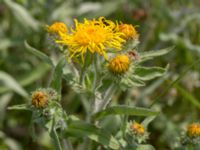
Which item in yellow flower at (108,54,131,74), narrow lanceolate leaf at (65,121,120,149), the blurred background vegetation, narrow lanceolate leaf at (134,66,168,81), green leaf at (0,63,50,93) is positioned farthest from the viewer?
green leaf at (0,63,50,93)

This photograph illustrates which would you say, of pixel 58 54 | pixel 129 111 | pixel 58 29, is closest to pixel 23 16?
pixel 58 54

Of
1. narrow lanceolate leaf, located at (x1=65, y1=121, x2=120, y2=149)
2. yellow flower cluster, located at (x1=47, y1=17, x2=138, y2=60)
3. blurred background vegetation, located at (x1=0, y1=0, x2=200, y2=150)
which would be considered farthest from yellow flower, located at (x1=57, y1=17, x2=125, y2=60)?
blurred background vegetation, located at (x1=0, y1=0, x2=200, y2=150)

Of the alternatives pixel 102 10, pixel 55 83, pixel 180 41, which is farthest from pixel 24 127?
pixel 55 83

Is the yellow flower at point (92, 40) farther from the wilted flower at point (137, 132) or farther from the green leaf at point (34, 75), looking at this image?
the green leaf at point (34, 75)

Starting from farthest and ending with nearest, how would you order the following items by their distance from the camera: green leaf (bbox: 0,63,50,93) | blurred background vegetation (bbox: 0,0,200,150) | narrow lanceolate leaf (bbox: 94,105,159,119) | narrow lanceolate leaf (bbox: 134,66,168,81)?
1. green leaf (bbox: 0,63,50,93)
2. blurred background vegetation (bbox: 0,0,200,150)
3. narrow lanceolate leaf (bbox: 134,66,168,81)
4. narrow lanceolate leaf (bbox: 94,105,159,119)

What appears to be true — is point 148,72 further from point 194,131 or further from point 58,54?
point 58,54

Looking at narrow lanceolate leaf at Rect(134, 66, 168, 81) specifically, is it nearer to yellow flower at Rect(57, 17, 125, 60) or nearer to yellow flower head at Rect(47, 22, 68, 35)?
yellow flower at Rect(57, 17, 125, 60)

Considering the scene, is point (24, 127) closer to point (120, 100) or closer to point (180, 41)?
point (120, 100)

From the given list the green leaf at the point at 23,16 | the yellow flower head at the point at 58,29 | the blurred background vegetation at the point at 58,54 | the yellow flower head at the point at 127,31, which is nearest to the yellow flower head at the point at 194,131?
the yellow flower head at the point at 127,31

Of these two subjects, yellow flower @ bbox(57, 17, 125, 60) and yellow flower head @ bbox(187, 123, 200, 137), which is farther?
yellow flower head @ bbox(187, 123, 200, 137)
